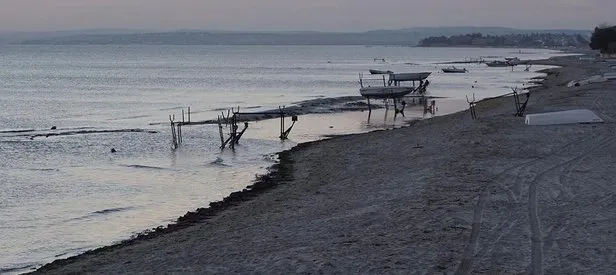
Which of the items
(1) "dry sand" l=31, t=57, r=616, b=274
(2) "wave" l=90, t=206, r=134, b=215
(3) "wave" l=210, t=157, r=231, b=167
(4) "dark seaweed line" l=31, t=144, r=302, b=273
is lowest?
(3) "wave" l=210, t=157, r=231, b=167

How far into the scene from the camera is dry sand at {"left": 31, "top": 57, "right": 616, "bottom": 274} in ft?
36.9

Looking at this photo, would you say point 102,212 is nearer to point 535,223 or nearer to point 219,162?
point 219,162

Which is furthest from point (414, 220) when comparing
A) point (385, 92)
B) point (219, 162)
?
point (385, 92)

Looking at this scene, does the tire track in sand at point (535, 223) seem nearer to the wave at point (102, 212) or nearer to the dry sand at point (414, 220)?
the dry sand at point (414, 220)

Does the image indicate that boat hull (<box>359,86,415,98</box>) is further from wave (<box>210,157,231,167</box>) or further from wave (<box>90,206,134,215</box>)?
wave (<box>90,206,134,215</box>)

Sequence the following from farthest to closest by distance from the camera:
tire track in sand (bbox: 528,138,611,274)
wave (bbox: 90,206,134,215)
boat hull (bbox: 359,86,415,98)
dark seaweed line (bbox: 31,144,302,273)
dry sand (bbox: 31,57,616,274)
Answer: boat hull (bbox: 359,86,415,98) < wave (bbox: 90,206,134,215) < dark seaweed line (bbox: 31,144,302,273) < dry sand (bbox: 31,57,616,274) < tire track in sand (bbox: 528,138,611,274)

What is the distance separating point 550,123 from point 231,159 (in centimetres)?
1165

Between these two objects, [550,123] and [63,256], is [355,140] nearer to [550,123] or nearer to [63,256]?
[550,123]

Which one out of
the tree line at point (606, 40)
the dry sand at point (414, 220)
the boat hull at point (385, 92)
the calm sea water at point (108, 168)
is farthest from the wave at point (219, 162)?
the tree line at point (606, 40)

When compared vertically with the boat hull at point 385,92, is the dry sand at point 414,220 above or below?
above

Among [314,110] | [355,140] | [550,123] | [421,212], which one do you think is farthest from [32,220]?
[314,110]

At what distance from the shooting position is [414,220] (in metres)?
13.9

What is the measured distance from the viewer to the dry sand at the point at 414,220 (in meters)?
11.2

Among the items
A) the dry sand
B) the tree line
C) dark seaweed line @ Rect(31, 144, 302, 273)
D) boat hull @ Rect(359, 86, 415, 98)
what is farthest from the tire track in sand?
the tree line
